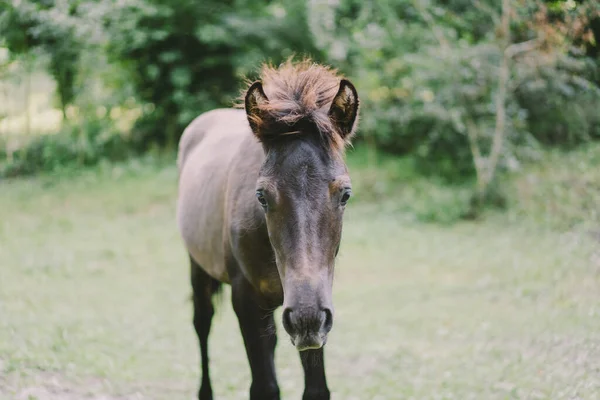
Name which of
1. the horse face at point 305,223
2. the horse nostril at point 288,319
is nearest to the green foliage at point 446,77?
the horse face at point 305,223

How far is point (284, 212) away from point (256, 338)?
1.06 m

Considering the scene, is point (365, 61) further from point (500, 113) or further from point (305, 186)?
point (305, 186)

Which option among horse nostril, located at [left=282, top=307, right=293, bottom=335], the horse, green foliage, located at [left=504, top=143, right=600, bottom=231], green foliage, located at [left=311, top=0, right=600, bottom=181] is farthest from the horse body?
green foliage, located at [left=311, top=0, right=600, bottom=181]

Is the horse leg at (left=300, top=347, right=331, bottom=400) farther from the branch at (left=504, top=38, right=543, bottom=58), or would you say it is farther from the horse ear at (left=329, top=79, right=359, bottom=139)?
the branch at (left=504, top=38, right=543, bottom=58)

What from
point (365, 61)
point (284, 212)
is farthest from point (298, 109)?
point (365, 61)

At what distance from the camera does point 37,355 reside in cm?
500

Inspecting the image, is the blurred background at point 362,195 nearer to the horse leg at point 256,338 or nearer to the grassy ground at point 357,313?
the grassy ground at point 357,313

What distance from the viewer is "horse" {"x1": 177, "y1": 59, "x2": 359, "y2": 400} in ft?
8.77

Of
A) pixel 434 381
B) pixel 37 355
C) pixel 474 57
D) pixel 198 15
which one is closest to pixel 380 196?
pixel 474 57

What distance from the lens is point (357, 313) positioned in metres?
7.70

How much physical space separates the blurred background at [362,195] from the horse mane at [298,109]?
7.65 ft

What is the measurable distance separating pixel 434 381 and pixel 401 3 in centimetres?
1031

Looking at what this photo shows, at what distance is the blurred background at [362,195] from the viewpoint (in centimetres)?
539

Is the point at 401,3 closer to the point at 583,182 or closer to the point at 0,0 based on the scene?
the point at 583,182
